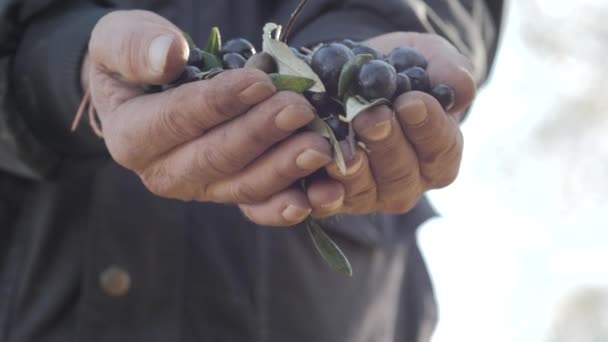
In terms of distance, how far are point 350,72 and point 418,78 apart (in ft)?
0.40

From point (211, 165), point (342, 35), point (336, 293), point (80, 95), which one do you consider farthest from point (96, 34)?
point (336, 293)

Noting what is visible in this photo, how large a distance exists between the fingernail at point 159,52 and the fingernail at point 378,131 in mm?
257

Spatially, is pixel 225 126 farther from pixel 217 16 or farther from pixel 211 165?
pixel 217 16

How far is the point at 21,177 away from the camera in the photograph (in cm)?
A: 177

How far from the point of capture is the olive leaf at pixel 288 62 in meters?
1.33

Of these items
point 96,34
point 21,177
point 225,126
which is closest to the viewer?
point 225,126

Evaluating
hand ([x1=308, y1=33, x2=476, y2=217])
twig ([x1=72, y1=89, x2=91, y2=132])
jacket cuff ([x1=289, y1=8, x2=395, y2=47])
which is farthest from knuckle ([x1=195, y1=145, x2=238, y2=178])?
jacket cuff ([x1=289, y1=8, x2=395, y2=47])

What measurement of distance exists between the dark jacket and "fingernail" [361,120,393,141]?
17.2 inches

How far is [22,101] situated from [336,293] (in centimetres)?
57

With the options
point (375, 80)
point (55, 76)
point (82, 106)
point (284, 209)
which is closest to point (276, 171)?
point (284, 209)

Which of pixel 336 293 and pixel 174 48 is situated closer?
pixel 174 48

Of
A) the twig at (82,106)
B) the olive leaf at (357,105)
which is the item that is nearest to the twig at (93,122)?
the twig at (82,106)

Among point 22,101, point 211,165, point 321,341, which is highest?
point 211,165

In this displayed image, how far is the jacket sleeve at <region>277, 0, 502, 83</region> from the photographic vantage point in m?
1.79
